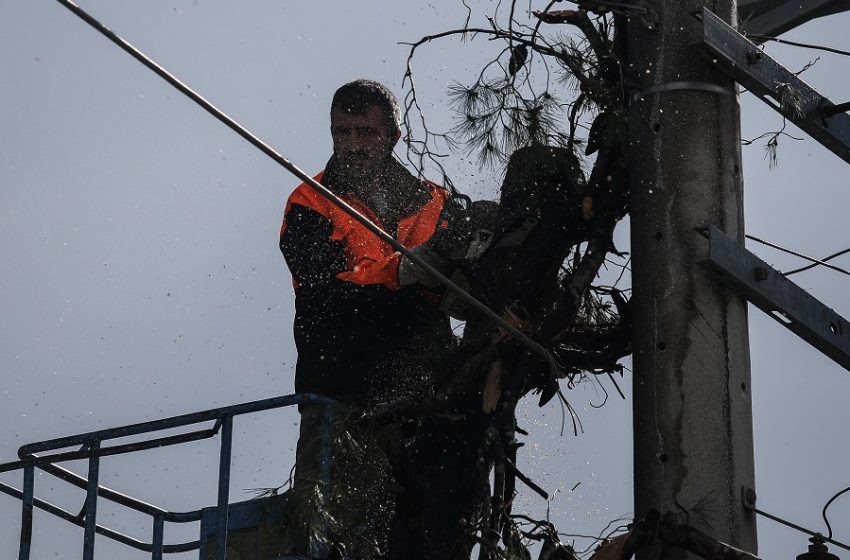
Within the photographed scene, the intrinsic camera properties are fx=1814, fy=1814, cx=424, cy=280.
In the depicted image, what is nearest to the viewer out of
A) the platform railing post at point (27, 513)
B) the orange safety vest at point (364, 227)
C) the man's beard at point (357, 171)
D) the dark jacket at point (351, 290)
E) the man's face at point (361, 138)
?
the platform railing post at point (27, 513)

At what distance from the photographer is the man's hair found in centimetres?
859

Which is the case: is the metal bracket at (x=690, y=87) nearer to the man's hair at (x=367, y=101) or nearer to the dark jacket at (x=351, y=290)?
the dark jacket at (x=351, y=290)

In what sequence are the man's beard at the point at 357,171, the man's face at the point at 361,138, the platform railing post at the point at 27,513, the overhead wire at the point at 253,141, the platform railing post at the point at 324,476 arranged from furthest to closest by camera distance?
the man's face at the point at 361,138 → the man's beard at the point at 357,171 → the platform railing post at the point at 27,513 → the platform railing post at the point at 324,476 → the overhead wire at the point at 253,141

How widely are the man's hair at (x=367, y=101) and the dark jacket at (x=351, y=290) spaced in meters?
0.32

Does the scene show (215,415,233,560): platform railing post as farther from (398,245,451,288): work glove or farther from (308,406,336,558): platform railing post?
(398,245,451,288): work glove

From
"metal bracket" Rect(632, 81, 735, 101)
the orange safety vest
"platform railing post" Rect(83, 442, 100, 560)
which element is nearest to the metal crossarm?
"metal bracket" Rect(632, 81, 735, 101)

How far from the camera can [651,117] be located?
7109mm

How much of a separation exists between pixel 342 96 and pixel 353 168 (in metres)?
0.41

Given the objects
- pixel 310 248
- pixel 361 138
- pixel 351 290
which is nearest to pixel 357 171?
pixel 361 138

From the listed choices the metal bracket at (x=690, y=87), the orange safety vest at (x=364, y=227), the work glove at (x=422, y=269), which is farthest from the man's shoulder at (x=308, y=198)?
the metal bracket at (x=690, y=87)

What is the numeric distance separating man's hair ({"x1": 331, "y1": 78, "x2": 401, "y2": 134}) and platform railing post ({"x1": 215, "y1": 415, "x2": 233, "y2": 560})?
2.24m

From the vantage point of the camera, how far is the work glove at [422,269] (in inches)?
298

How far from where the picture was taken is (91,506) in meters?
7.13

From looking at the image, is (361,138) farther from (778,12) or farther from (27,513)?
(27,513)
